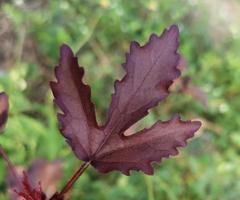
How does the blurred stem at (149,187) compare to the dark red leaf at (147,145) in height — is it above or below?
below

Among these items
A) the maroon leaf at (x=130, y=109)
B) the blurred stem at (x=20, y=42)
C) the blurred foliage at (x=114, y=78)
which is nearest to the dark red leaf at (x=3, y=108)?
the maroon leaf at (x=130, y=109)

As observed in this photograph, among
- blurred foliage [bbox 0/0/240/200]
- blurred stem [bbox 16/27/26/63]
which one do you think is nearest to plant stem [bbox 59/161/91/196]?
blurred foliage [bbox 0/0/240/200]

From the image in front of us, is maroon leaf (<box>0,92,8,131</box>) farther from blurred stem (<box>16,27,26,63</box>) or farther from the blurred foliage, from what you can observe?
blurred stem (<box>16,27,26,63</box>)

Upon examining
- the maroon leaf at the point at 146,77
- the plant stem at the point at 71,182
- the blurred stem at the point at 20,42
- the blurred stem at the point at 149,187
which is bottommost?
the blurred stem at the point at 149,187

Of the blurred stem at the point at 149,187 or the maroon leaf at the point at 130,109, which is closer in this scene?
the maroon leaf at the point at 130,109

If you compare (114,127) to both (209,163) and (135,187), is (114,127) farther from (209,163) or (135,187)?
(209,163)

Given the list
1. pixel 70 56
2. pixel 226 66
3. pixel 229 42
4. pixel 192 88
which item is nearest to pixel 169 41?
pixel 70 56

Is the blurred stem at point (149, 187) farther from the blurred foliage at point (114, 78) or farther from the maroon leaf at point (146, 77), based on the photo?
the maroon leaf at point (146, 77)
